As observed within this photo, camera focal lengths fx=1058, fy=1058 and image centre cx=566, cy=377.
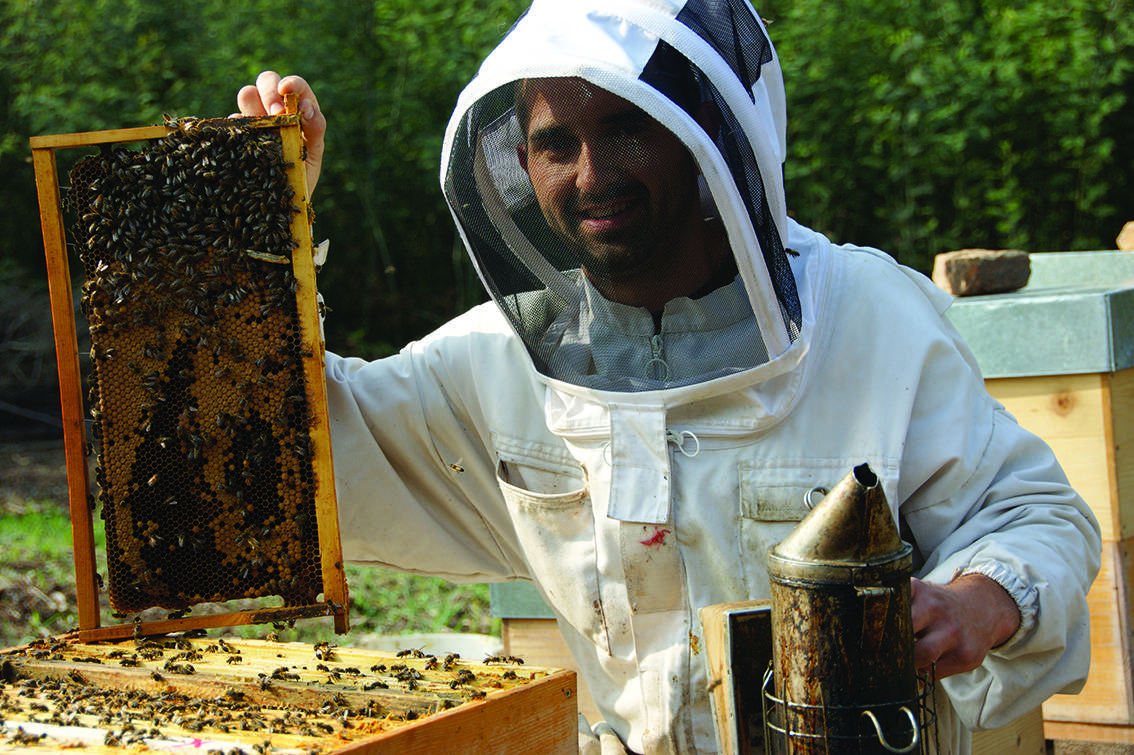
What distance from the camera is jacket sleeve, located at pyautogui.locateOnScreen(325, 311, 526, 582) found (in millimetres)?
2430

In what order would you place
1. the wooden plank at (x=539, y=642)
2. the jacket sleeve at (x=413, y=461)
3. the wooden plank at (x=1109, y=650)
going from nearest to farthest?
the jacket sleeve at (x=413, y=461) < the wooden plank at (x=1109, y=650) < the wooden plank at (x=539, y=642)

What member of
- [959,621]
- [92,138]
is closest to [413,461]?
[92,138]

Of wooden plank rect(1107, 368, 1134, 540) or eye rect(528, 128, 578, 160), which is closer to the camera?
eye rect(528, 128, 578, 160)

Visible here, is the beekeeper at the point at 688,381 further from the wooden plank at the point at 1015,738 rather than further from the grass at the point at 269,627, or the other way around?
the grass at the point at 269,627

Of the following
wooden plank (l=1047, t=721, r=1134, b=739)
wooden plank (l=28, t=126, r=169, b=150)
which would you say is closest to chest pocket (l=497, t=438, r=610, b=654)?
wooden plank (l=28, t=126, r=169, b=150)

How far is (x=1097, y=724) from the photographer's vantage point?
318cm

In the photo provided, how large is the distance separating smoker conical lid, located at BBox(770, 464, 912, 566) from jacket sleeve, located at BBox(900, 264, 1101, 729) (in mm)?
600

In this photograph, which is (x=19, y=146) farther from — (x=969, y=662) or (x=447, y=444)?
(x=969, y=662)

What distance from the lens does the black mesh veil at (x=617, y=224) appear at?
205 centimetres

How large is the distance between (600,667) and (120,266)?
1327 millimetres

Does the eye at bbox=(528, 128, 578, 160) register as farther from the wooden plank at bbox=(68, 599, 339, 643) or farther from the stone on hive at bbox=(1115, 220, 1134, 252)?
the stone on hive at bbox=(1115, 220, 1134, 252)

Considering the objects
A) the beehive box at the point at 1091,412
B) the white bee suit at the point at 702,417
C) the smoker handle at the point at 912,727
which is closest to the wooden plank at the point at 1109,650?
the beehive box at the point at 1091,412

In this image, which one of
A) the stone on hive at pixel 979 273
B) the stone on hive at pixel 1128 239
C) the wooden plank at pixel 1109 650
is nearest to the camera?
the wooden plank at pixel 1109 650

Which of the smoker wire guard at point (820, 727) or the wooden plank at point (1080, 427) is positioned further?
the wooden plank at point (1080, 427)
